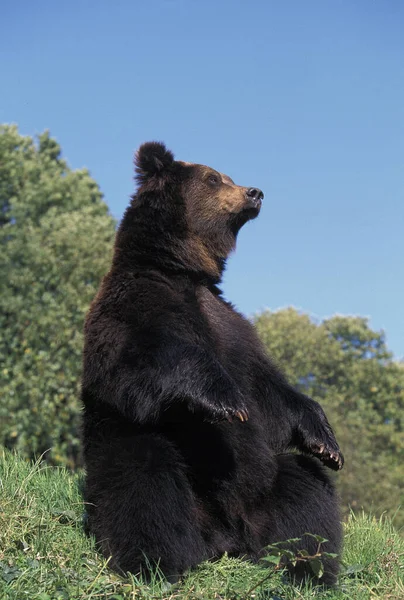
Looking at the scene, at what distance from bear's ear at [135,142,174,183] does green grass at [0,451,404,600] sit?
2309mm

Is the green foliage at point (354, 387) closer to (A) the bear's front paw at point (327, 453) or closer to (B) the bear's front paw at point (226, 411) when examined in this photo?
(A) the bear's front paw at point (327, 453)

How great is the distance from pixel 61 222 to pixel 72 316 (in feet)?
11.7

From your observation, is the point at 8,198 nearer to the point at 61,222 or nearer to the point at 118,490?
the point at 61,222

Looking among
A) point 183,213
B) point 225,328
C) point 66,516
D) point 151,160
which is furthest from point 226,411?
point 151,160

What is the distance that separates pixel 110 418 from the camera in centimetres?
485

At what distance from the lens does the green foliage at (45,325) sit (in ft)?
61.0

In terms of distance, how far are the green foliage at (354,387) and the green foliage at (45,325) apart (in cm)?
1197

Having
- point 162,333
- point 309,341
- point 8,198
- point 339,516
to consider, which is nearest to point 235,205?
point 162,333

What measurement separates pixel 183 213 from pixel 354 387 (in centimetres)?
2852

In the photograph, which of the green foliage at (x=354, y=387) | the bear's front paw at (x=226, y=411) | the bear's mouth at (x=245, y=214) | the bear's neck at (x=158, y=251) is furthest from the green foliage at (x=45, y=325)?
the bear's front paw at (x=226, y=411)

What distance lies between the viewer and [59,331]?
18.8m

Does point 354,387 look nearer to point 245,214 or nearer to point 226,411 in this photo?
point 245,214

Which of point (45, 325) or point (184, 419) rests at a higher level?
point (45, 325)

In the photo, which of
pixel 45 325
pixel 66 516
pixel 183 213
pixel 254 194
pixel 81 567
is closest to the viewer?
pixel 81 567
